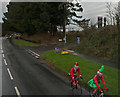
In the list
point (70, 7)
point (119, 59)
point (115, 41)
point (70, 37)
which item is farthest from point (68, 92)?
point (70, 7)

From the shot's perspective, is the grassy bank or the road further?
the grassy bank

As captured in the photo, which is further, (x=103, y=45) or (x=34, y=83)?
(x=103, y=45)

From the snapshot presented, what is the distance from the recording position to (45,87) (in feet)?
31.6

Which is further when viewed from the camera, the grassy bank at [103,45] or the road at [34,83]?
the grassy bank at [103,45]

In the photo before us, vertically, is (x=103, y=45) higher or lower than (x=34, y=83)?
higher

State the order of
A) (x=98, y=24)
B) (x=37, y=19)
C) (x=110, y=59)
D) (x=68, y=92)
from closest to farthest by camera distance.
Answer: (x=68, y=92)
(x=110, y=59)
(x=98, y=24)
(x=37, y=19)

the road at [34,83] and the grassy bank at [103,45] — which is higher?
the grassy bank at [103,45]

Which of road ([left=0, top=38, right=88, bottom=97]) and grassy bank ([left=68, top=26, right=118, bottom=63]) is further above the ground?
grassy bank ([left=68, top=26, right=118, bottom=63])

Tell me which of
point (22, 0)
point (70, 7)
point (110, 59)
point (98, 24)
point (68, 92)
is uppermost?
point (22, 0)

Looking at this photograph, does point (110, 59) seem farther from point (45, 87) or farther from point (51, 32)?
point (51, 32)

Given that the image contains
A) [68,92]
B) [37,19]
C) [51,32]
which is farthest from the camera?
[51,32]

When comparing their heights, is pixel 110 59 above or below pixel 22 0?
below

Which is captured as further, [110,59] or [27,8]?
[27,8]

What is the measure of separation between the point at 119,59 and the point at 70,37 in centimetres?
2556
